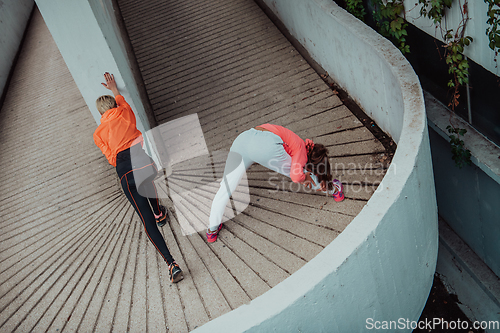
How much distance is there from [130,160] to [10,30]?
867 centimetres

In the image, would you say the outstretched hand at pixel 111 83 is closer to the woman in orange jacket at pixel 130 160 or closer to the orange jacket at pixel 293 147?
the woman in orange jacket at pixel 130 160

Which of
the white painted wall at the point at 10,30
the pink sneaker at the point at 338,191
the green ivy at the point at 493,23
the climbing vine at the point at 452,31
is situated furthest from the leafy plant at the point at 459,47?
the white painted wall at the point at 10,30

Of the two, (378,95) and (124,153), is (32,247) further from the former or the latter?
(378,95)

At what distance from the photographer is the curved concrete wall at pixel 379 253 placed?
2.39 metres

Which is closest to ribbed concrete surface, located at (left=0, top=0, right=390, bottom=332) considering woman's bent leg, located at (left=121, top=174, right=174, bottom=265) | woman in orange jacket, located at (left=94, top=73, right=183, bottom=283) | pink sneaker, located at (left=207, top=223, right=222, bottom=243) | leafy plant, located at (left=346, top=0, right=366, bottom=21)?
→ pink sneaker, located at (left=207, top=223, right=222, bottom=243)

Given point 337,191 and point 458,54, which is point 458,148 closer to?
point 458,54

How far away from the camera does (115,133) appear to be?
3.72m

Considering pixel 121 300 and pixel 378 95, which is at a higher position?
pixel 378 95

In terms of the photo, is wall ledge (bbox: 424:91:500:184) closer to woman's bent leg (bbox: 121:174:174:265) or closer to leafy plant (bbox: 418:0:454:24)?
leafy plant (bbox: 418:0:454:24)

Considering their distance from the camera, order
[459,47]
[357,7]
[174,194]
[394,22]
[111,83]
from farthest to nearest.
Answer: [357,7] < [394,22] < [174,194] < [111,83] < [459,47]

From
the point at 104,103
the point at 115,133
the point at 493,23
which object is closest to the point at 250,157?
the point at 115,133

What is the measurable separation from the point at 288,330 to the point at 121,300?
1.97m

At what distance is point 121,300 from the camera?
143 inches

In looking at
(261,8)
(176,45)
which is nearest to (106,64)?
(176,45)
